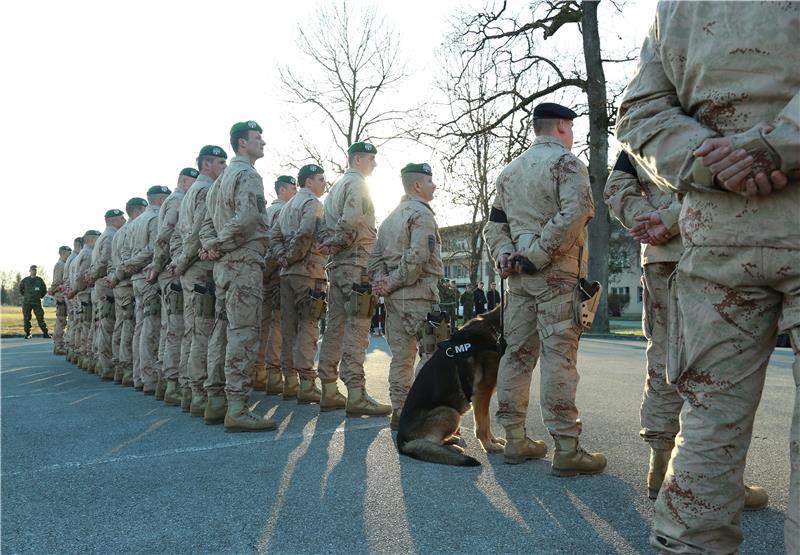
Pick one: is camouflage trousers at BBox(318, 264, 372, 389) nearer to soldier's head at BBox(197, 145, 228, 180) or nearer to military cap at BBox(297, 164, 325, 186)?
military cap at BBox(297, 164, 325, 186)

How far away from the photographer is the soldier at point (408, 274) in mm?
5520

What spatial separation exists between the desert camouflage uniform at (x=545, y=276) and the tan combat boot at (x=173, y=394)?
4.42 m

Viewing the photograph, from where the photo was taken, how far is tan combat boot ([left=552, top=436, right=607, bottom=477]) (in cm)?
381

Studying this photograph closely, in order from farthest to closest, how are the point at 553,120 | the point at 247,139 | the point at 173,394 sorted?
the point at 173,394, the point at 247,139, the point at 553,120

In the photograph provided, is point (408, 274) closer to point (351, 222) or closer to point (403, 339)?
point (403, 339)

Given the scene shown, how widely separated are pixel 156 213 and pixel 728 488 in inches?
331

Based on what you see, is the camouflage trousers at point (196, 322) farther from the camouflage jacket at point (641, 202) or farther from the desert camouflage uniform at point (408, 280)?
the camouflage jacket at point (641, 202)

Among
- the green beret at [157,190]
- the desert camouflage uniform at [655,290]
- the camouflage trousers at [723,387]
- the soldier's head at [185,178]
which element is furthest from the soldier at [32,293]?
the camouflage trousers at [723,387]

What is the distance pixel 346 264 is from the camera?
6.65 meters

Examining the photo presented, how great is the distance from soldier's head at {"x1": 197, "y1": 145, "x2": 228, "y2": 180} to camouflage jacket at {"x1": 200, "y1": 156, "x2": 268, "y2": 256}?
943 millimetres

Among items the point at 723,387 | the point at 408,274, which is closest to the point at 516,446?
the point at 408,274

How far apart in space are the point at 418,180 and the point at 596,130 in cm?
1370

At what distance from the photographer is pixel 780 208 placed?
188 cm

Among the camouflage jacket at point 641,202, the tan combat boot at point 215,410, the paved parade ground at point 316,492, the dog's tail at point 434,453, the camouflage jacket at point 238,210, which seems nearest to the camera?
the paved parade ground at point 316,492
